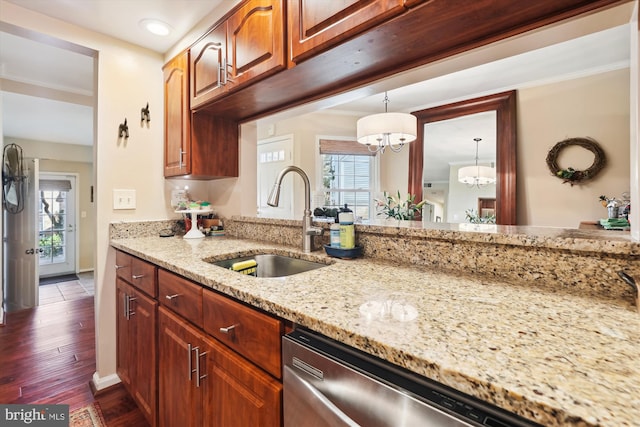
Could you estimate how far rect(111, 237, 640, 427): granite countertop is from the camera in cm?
39

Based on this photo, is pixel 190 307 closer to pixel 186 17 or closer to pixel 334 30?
pixel 334 30

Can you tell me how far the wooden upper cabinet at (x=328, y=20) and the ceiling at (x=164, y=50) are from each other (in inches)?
14.9

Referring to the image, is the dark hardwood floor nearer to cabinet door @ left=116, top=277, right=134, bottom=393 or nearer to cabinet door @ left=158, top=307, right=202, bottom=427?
cabinet door @ left=116, top=277, right=134, bottom=393

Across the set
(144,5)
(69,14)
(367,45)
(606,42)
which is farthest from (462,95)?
(69,14)

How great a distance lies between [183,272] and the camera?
111 cm

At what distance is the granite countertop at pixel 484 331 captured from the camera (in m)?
0.39

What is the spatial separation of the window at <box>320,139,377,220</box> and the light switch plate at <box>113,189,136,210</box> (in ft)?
8.03

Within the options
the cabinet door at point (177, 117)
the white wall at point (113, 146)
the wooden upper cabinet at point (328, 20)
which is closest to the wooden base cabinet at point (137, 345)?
the white wall at point (113, 146)

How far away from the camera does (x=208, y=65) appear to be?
1.63 metres

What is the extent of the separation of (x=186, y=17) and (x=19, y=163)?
3.24 m

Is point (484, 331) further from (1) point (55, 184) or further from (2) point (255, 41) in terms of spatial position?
(1) point (55, 184)

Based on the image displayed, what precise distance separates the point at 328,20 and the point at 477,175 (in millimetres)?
3004

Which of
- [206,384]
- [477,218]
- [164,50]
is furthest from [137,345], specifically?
[477,218]

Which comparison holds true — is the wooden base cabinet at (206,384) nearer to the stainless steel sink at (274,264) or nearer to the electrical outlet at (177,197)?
the stainless steel sink at (274,264)
